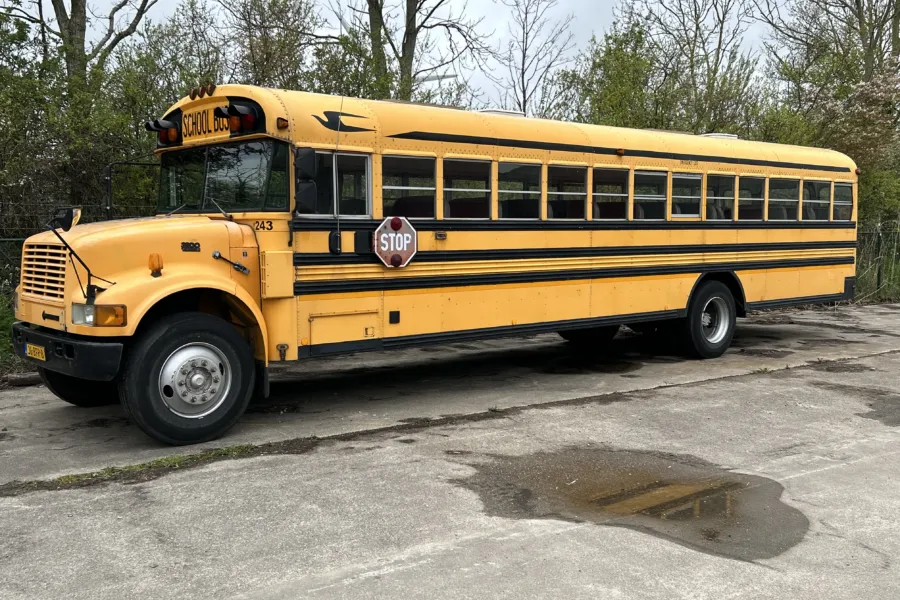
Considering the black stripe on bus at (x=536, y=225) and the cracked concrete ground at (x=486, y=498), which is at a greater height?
the black stripe on bus at (x=536, y=225)

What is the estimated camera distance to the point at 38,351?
581cm

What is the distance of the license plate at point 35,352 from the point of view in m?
5.74

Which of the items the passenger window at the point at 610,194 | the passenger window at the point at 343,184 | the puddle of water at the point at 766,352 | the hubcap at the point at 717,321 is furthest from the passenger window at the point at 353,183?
the puddle of water at the point at 766,352

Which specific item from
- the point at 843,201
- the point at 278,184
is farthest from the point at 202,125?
the point at 843,201

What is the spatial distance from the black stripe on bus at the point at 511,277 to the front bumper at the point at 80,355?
1434 mm

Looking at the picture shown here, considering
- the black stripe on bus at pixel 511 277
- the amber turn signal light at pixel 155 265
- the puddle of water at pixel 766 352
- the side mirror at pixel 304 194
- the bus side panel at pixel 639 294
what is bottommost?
the puddle of water at pixel 766 352

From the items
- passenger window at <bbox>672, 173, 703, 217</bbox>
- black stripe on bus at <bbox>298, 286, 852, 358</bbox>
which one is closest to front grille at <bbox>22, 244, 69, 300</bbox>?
black stripe on bus at <bbox>298, 286, 852, 358</bbox>

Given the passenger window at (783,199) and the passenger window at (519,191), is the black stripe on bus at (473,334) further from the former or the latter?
the passenger window at (783,199)

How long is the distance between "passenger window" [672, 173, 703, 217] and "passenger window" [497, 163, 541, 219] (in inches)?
84.7

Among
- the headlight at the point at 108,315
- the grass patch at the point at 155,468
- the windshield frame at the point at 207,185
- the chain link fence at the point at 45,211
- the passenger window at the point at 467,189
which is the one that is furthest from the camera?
the chain link fence at the point at 45,211

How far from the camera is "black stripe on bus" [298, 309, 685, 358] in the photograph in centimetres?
647

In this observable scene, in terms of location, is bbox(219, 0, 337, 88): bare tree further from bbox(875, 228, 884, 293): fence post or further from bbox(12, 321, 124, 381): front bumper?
bbox(875, 228, 884, 293): fence post

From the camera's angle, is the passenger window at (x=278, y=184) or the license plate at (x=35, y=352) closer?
the license plate at (x=35, y=352)

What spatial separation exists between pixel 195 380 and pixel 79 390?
67.7 inches
